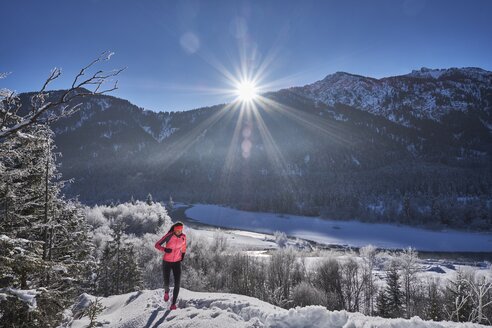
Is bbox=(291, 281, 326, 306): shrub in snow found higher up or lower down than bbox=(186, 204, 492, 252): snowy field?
lower down

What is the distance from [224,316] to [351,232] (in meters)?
112

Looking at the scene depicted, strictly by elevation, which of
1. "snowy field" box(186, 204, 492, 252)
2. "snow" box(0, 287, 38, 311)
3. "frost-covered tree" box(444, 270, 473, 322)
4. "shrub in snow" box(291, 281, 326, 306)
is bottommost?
"shrub in snow" box(291, 281, 326, 306)

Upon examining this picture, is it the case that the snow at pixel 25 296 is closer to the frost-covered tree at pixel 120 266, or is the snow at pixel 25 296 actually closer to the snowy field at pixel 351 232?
the frost-covered tree at pixel 120 266

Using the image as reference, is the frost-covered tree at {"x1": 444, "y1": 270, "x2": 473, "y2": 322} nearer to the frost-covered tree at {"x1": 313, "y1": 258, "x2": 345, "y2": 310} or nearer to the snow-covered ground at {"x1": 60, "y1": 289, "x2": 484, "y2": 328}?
the snow-covered ground at {"x1": 60, "y1": 289, "x2": 484, "y2": 328}

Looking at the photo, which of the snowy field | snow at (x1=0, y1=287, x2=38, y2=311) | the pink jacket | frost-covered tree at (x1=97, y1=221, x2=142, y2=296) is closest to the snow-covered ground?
the pink jacket

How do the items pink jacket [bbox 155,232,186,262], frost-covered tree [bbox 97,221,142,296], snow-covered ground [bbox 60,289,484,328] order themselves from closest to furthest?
snow-covered ground [bbox 60,289,484,328]
pink jacket [bbox 155,232,186,262]
frost-covered tree [bbox 97,221,142,296]

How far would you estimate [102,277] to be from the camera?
122 feet

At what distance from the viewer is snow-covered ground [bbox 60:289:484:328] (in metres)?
6.87

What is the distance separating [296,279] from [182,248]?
4177 centimetres

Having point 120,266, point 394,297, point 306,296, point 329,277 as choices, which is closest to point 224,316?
point 120,266

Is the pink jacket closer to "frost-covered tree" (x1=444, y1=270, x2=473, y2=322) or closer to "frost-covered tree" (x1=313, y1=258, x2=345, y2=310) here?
"frost-covered tree" (x1=444, y1=270, x2=473, y2=322)

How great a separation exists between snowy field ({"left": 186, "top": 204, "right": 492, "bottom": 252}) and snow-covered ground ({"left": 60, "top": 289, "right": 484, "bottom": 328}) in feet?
303

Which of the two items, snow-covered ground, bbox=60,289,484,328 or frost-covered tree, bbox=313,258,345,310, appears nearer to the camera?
snow-covered ground, bbox=60,289,484,328

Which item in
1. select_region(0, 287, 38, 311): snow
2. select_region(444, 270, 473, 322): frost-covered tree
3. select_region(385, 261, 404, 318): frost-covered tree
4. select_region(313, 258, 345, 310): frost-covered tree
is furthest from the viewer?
select_region(313, 258, 345, 310): frost-covered tree
